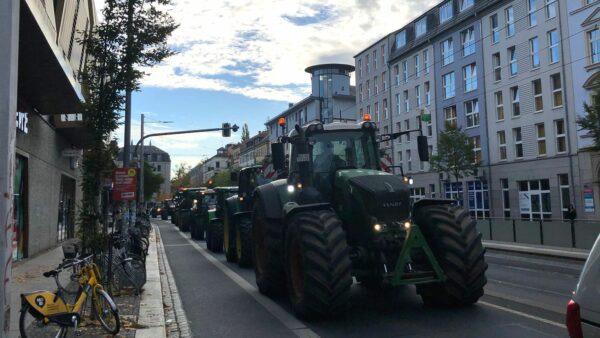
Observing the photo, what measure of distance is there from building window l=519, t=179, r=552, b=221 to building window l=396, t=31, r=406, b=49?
2118 cm

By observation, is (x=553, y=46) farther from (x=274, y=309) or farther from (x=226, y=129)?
(x=274, y=309)

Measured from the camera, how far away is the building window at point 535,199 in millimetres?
34312

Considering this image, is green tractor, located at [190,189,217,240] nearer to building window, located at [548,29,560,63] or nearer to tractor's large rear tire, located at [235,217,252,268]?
tractor's large rear tire, located at [235,217,252,268]

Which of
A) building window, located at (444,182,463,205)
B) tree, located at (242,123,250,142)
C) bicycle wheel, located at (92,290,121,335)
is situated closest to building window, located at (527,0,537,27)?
building window, located at (444,182,463,205)

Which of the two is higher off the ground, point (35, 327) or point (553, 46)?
point (553, 46)

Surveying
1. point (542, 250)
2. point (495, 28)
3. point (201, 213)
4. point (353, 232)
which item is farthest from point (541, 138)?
point (353, 232)

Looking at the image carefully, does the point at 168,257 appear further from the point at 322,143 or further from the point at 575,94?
the point at 575,94

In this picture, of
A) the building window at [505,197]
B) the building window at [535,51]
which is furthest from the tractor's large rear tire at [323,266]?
the building window at [505,197]

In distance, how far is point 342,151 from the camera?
8.85 meters

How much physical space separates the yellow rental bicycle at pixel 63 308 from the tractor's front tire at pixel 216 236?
10.7m

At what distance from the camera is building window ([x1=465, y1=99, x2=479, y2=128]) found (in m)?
40.7

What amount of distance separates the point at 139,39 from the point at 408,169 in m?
43.5

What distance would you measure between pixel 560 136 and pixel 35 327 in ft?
109

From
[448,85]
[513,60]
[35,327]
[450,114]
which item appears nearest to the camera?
[35,327]
